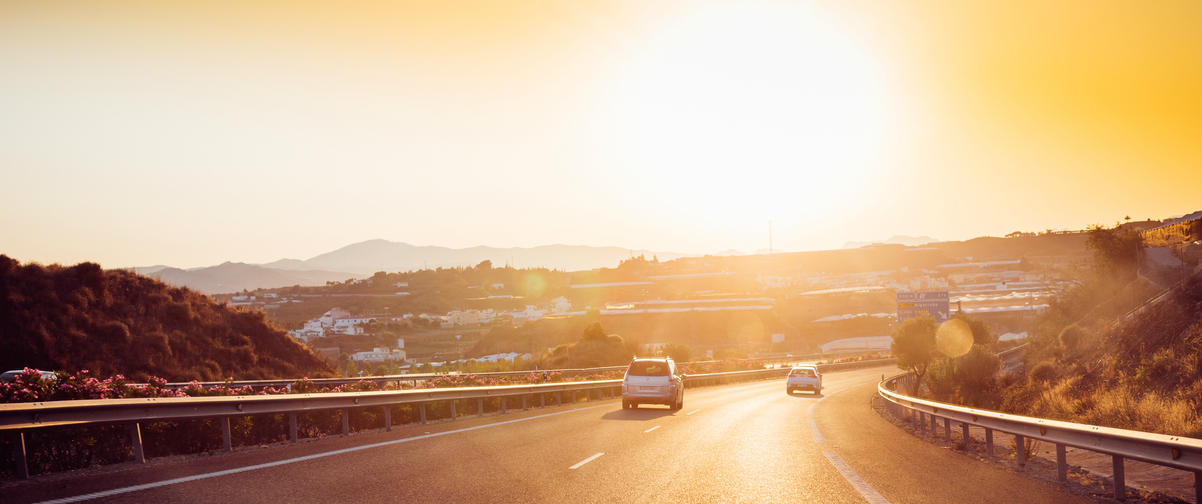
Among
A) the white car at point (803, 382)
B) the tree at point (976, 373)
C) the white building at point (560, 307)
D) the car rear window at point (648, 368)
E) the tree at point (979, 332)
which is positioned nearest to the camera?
the car rear window at point (648, 368)

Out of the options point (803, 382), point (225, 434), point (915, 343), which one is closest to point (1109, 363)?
point (803, 382)

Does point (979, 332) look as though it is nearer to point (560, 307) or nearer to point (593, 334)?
point (593, 334)

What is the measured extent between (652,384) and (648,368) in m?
0.71

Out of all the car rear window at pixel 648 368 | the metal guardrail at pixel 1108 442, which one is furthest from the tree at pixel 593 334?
the metal guardrail at pixel 1108 442

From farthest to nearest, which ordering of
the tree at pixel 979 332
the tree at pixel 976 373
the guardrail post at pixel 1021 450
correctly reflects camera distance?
the tree at pixel 979 332
the tree at pixel 976 373
the guardrail post at pixel 1021 450

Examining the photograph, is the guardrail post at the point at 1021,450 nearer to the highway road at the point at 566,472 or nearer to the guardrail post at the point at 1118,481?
the highway road at the point at 566,472

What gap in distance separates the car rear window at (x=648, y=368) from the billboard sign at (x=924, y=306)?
45.8 meters

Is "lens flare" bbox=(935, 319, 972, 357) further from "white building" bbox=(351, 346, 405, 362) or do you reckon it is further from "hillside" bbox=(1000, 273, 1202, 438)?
"white building" bbox=(351, 346, 405, 362)

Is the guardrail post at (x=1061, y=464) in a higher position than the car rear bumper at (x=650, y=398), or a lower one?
higher

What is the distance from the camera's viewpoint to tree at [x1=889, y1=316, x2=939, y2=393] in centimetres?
6122

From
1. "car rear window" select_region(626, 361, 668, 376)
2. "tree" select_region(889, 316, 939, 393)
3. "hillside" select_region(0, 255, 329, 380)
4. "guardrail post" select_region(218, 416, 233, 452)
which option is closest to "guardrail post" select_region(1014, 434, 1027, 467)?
"guardrail post" select_region(218, 416, 233, 452)

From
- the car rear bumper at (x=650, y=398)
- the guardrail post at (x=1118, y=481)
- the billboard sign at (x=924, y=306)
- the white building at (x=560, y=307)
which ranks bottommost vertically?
the white building at (x=560, y=307)

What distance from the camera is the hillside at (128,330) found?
92.1ft

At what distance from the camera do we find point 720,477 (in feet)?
35.9
